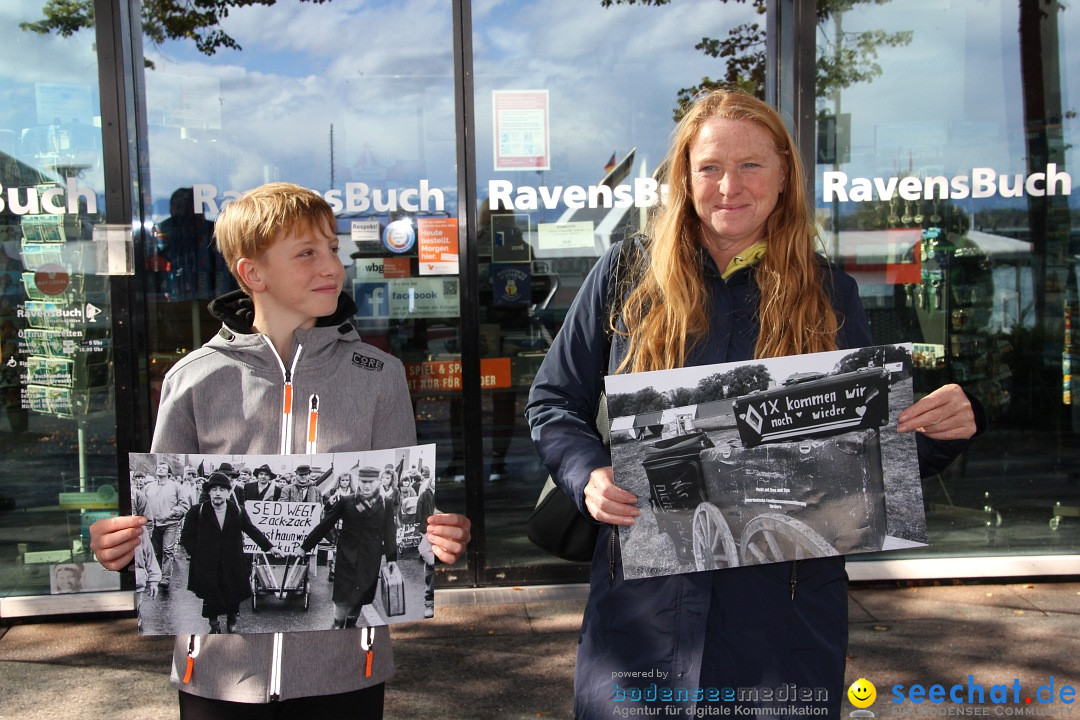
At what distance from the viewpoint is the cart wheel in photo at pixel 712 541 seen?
198 centimetres

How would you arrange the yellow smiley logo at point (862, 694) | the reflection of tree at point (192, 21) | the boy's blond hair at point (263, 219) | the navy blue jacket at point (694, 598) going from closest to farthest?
the navy blue jacket at point (694, 598) → the boy's blond hair at point (263, 219) → the yellow smiley logo at point (862, 694) → the reflection of tree at point (192, 21)

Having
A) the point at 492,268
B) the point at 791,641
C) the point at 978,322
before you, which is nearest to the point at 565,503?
the point at 791,641

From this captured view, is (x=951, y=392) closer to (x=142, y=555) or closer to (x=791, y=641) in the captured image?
(x=791, y=641)

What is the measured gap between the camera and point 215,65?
5219mm

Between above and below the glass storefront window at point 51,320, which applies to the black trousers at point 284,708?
below

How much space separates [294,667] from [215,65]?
3.97 m

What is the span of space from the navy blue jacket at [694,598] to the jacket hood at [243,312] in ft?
1.66

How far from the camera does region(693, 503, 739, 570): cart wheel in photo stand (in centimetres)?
198

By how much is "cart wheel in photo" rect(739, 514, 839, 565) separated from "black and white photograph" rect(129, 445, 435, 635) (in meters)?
0.68

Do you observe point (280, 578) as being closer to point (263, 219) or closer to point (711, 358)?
Answer: point (263, 219)

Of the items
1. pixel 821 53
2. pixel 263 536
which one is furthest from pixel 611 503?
pixel 821 53

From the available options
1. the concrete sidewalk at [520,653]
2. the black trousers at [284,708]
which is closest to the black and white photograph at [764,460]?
the black trousers at [284,708]

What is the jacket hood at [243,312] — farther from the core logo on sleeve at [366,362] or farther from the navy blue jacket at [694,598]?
the navy blue jacket at [694,598]

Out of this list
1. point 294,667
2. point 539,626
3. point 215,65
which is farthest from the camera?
point 215,65
